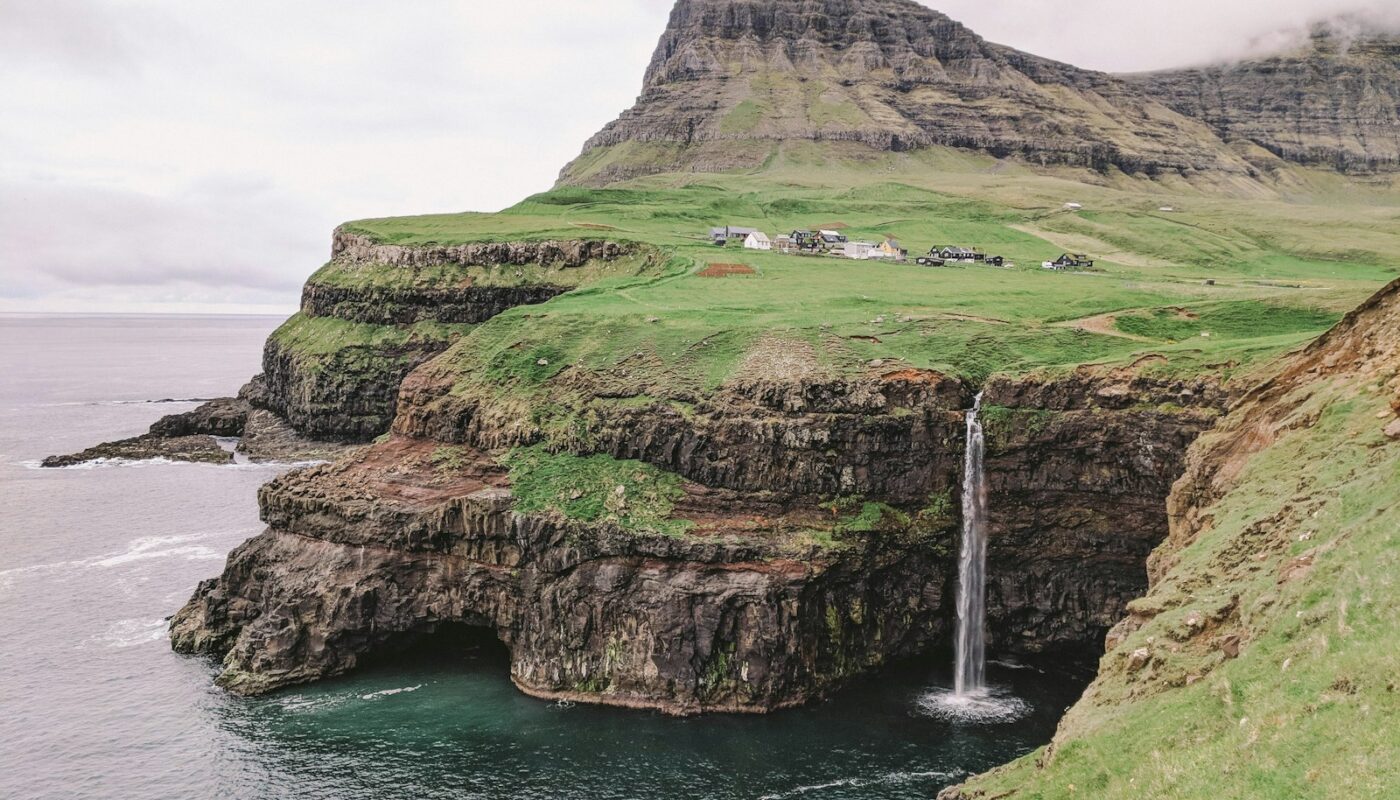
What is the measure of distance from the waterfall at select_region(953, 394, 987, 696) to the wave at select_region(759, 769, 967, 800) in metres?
14.6

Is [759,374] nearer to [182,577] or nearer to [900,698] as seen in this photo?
[900,698]

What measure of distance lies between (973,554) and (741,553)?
51.0ft

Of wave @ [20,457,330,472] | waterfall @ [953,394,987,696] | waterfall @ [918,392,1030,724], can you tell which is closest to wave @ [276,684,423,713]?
waterfall @ [918,392,1030,724]

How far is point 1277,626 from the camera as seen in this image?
26.1 meters

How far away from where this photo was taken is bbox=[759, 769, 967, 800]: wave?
46938 millimetres

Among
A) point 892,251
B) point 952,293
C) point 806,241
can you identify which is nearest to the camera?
point 952,293

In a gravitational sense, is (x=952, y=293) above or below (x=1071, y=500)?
above

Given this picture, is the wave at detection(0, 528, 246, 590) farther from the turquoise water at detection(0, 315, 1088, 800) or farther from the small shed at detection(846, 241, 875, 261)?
the small shed at detection(846, 241, 875, 261)

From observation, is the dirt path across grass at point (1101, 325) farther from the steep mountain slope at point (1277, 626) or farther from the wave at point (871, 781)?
the wave at point (871, 781)

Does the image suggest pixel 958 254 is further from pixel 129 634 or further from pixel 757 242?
pixel 129 634

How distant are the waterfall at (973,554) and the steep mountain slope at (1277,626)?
66.9ft

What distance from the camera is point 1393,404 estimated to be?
32.7 m

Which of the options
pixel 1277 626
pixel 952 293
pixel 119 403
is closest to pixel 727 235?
pixel 952 293

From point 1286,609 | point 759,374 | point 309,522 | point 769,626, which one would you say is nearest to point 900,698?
point 769,626
